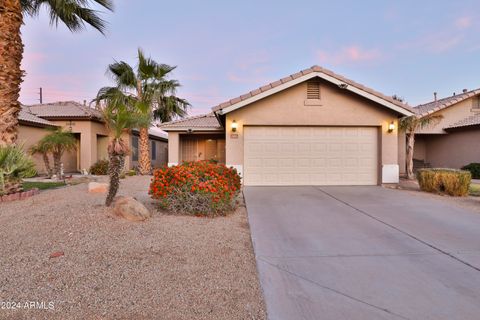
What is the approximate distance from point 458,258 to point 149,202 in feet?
22.1

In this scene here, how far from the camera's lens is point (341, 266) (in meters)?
3.42

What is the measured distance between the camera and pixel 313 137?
1068cm

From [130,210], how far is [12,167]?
4575 mm

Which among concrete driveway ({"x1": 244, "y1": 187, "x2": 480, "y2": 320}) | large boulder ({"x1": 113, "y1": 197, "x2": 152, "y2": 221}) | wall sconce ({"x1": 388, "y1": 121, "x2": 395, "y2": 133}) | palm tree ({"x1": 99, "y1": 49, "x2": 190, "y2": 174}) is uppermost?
palm tree ({"x1": 99, "y1": 49, "x2": 190, "y2": 174})

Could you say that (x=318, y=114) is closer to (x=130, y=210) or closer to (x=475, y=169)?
(x=130, y=210)

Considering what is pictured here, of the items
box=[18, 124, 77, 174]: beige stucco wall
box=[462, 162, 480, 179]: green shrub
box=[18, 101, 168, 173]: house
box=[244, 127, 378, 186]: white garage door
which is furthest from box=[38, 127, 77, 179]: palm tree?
box=[462, 162, 480, 179]: green shrub

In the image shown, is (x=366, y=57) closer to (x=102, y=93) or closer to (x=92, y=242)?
(x=102, y=93)

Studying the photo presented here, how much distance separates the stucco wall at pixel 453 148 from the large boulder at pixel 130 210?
17191mm

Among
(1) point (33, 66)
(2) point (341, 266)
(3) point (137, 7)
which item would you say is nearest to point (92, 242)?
(2) point (341, 266)

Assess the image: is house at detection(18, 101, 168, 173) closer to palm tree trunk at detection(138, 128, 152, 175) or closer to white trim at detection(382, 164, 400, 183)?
palm tree trunk at detection(138, 128, 152, 175)

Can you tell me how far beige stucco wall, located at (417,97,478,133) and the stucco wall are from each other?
76 centimetres

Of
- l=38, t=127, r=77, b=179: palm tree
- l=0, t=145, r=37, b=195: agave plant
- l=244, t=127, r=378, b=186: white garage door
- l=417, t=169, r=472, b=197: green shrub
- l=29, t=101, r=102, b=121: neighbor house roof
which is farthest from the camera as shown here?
l=29, t=101, r=102, b=121: neighbor house roof

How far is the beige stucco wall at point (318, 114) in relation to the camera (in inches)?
411

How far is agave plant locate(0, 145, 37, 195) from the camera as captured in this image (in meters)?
7.05
